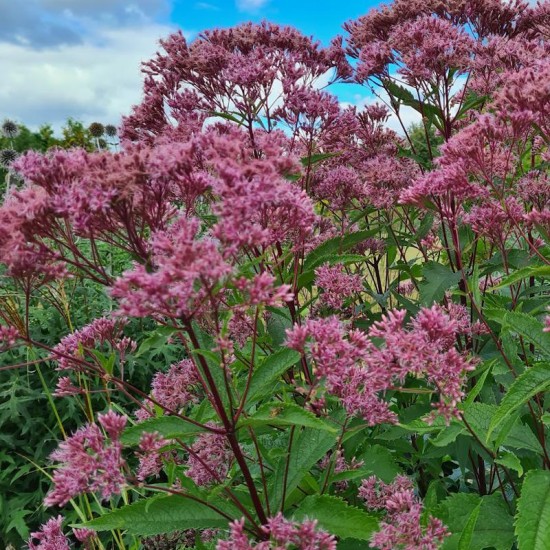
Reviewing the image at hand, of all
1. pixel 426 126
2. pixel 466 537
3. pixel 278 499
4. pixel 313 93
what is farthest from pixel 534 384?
pixel 426 126

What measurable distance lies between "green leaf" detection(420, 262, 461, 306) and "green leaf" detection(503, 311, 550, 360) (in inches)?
27.1

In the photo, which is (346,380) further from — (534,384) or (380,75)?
(380,75)

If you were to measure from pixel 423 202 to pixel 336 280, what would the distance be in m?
0.58

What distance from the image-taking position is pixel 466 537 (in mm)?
1941

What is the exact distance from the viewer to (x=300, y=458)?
2.16 meters

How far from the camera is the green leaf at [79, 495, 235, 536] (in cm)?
203

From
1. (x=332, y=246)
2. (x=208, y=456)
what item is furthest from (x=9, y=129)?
(x=208, y=456)

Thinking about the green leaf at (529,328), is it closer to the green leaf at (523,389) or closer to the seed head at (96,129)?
the green leaf at (523,389)

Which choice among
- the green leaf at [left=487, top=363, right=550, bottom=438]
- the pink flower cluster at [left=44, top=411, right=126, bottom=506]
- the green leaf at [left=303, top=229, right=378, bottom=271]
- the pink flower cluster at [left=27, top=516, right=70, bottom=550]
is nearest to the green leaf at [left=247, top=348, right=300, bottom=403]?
the pink flower cluster at [left=44, top=411, right=126, bottom=506]

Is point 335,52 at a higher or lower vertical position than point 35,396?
higher

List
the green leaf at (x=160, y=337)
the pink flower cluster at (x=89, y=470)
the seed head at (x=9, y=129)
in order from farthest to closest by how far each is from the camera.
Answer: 1. the seed head at (x=9, y=129)
2. the green leaf at (x=160, y=337)
3. the pink flower cluster at (x=89, y=470)

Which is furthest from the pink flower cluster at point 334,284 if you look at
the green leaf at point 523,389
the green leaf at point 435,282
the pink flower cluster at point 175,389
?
the green leaf at point 523,389

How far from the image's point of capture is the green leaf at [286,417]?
1782 mm

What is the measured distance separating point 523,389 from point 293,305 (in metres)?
1.14
